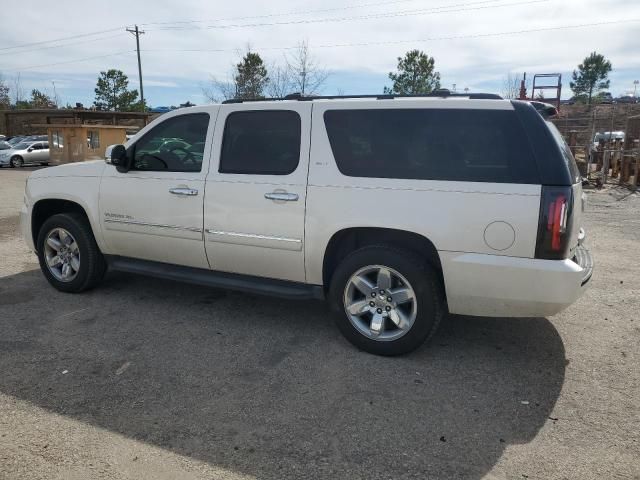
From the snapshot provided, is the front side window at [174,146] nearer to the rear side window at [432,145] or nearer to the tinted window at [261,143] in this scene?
the tinted window at [261,143]

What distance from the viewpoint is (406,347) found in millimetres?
3799

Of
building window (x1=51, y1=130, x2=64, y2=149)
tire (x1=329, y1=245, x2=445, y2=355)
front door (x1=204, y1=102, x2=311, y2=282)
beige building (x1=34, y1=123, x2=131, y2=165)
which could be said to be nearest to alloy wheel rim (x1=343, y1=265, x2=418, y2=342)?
tire (x1=329, y1=245, x2=445, y2=355)

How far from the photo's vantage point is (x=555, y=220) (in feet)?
10.7

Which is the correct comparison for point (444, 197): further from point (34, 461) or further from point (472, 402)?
point (34, 461)

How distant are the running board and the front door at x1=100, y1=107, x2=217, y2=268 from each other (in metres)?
0.07

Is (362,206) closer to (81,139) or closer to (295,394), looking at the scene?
(295,394)

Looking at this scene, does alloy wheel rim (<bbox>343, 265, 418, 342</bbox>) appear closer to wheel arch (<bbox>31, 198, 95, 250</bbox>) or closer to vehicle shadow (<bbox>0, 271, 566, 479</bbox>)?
vehicle shadow (<bbox>0, 271, 566, 479</bbox>)

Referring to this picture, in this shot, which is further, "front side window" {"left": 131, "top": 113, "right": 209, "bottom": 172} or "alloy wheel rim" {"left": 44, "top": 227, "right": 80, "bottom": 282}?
"alloy wheel rim" {"left": 44, "top": 227, "right": 80, "bottom": 282}

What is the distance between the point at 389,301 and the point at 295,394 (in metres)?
0.98

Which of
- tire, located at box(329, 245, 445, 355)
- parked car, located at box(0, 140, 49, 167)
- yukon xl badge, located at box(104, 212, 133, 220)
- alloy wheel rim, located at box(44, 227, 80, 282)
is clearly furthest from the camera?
parked car, located at box(0, 140, 49, 167)

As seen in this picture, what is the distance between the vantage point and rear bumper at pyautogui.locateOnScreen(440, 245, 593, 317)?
11.0 ft

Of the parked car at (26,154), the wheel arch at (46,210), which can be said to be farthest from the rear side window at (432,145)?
the parked car at (26,154)

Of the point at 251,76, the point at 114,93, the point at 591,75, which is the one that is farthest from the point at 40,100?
the point at 591,75

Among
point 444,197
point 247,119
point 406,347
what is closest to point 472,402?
point 406,347
